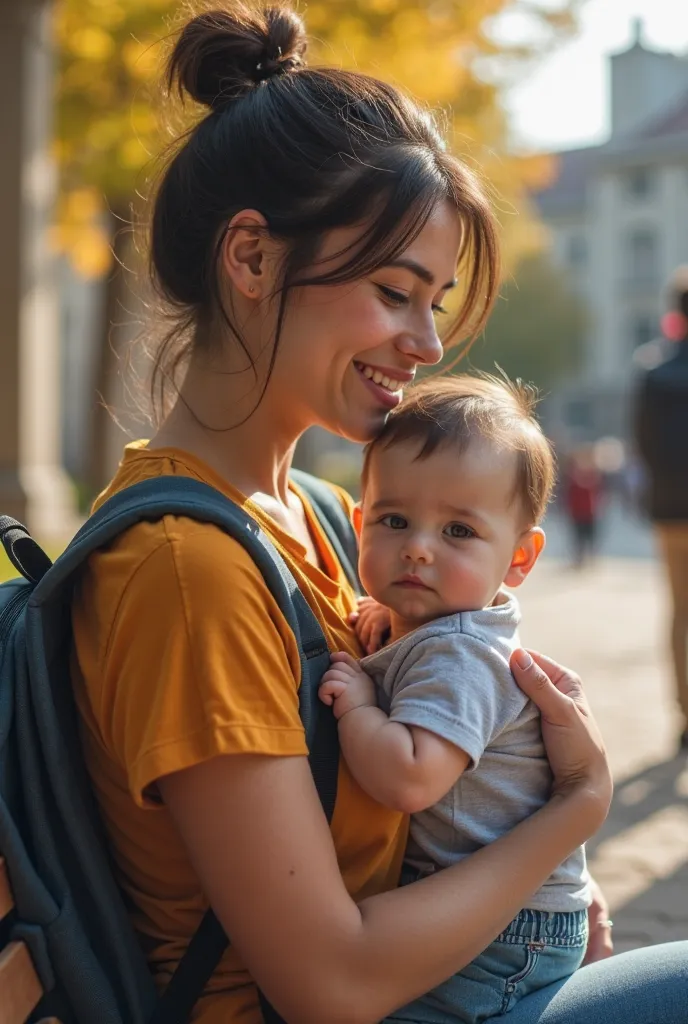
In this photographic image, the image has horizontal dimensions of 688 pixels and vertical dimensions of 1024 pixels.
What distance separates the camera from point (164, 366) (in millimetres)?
2445

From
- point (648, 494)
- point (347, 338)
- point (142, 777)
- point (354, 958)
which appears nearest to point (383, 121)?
point (347, 338)

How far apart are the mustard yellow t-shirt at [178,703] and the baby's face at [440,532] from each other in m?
0.34

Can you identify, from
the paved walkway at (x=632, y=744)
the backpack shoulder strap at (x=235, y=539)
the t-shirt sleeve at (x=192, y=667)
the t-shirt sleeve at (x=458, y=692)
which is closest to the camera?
the t-shirt sleeve at (x=192, y=667)

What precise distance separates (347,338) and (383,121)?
36 centimetres

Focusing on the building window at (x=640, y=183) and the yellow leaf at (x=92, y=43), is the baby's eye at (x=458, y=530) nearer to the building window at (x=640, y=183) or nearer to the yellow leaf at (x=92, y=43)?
the yellow leaf at (x=92, y=43)

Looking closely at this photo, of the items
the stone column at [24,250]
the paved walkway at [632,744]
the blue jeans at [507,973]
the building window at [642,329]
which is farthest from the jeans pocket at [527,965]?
the building window at [642,329]

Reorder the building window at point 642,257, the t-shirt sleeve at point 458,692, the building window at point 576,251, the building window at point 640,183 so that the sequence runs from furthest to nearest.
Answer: the building window at point 576,251
the building window at point 642,257
the building window at point 640,183
the t-shirt sleeve at point 458,692

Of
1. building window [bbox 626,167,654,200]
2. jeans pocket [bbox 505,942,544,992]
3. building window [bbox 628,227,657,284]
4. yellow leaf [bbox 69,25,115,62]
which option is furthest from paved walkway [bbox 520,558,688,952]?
building window [bbox 628,227,657,284]

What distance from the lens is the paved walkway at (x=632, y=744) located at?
15.2 feet

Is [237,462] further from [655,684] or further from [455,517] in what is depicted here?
[655,684]

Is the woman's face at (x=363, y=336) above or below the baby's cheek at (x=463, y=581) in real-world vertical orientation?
above

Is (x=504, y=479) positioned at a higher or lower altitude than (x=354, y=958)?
higher

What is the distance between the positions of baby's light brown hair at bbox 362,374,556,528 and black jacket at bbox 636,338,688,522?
4.43m

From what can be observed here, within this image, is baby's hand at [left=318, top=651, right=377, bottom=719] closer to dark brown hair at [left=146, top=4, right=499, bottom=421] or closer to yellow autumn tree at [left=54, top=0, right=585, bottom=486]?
dark brown hair at [left=146, top=4, right=499, bottom=421]
